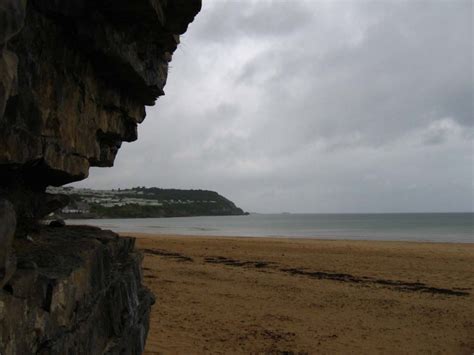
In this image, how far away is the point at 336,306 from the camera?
12.4 metres

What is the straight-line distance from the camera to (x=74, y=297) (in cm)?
469

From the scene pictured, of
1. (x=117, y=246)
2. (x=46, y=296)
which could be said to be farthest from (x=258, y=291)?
(x=46, y=296)

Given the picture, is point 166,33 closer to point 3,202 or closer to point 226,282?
point 3,202

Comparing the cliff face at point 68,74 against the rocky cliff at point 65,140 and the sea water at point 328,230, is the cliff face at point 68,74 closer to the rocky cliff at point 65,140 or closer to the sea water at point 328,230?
the rocky cliff at point 65,140

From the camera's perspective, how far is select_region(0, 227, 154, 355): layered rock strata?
146 inches

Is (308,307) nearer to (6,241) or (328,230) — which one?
(6,241)

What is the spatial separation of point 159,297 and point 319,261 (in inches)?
468

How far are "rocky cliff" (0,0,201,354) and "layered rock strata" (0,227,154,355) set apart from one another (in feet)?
0.05

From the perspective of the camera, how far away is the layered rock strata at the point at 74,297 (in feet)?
12.1

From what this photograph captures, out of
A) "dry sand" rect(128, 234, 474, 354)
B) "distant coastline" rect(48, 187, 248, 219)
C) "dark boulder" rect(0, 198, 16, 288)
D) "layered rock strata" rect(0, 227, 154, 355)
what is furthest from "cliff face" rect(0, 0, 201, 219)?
"distant coastline" rect(48, 187, 248, 219)

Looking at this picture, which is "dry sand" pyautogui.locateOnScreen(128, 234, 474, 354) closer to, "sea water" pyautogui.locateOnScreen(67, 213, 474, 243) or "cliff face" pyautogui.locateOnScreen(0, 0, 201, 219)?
"cliff face" pyautogui.locateOnScreen(0, 0, 201, 219)

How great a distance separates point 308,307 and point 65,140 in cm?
896

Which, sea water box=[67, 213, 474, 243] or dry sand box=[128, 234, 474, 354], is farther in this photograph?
sea water box=[67, 213, 474, 243]

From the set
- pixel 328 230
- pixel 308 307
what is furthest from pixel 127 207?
pixel 308 307
